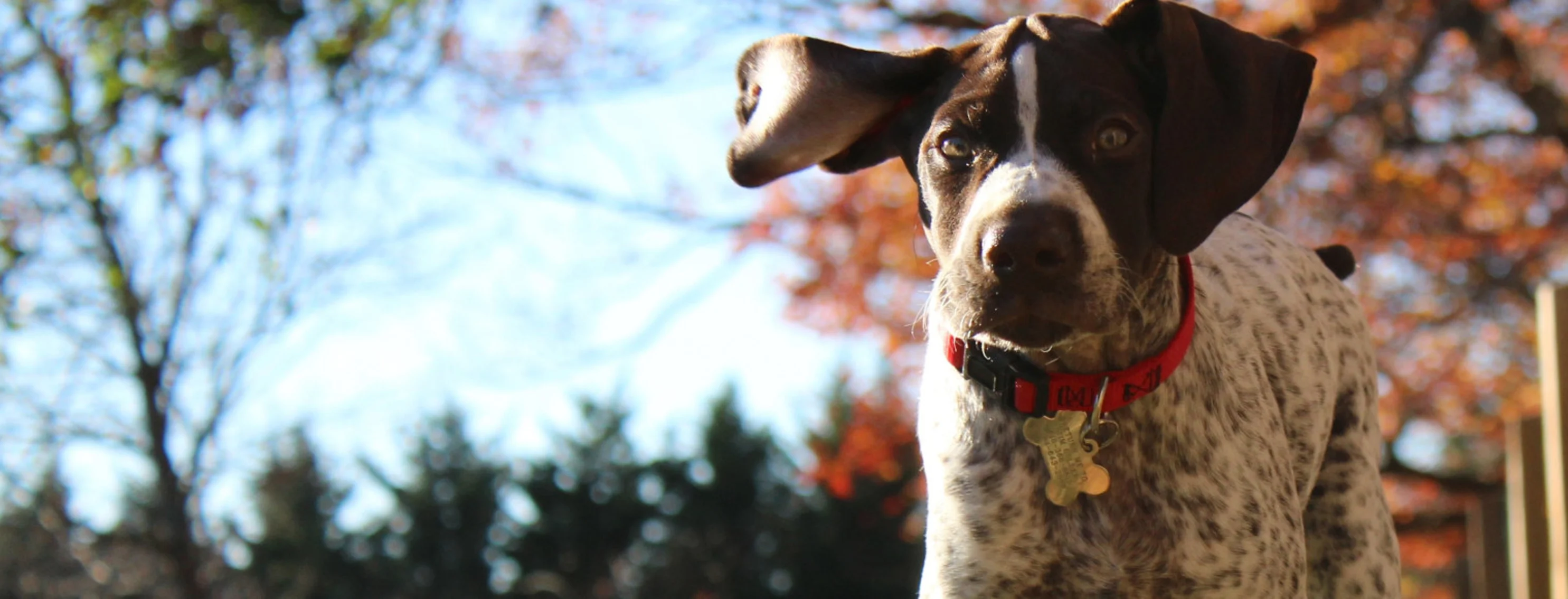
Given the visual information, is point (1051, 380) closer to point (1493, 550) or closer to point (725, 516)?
point (1493, 550)

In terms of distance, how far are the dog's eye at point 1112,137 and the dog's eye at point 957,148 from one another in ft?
0.70

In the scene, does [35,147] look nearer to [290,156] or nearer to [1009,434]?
[290,156]

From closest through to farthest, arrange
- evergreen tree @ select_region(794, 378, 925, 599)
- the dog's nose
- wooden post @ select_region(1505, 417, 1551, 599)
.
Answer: the dog's nose, wooden post @ select_region(1505, 417, 1551, 599), evergreen tree @ select_region(794, 378, 925, 599)

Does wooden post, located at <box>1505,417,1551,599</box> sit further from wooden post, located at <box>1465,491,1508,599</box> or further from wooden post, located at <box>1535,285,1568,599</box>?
wooden post, located at <box>1465,491,1508,599</box>

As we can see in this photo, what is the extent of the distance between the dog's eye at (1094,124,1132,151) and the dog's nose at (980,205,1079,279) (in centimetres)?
20

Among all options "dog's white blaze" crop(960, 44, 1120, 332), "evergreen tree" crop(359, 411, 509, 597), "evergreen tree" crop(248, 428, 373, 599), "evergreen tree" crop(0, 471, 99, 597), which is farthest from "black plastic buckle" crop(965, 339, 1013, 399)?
"evergreen tree" crop(248, 428, 373, 599)

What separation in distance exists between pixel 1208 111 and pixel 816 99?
75 cm

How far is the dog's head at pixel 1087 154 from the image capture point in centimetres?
256

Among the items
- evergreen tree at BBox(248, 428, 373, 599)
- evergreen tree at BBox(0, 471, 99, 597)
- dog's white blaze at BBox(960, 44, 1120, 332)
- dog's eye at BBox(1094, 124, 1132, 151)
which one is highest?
dog's eye at BBox(1094, 124, 1132, 151)

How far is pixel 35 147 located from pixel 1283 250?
27.1 feet

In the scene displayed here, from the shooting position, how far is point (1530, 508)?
573cm

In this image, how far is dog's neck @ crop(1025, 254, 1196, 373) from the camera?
2.91m

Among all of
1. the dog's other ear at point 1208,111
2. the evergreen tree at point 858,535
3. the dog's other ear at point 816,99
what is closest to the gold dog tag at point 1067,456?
the dog's other ear at point 1208,111

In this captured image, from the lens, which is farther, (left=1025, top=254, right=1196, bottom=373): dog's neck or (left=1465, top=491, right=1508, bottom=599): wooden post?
(left=1465, top=491, right=1508, bottom=599): wooden post
